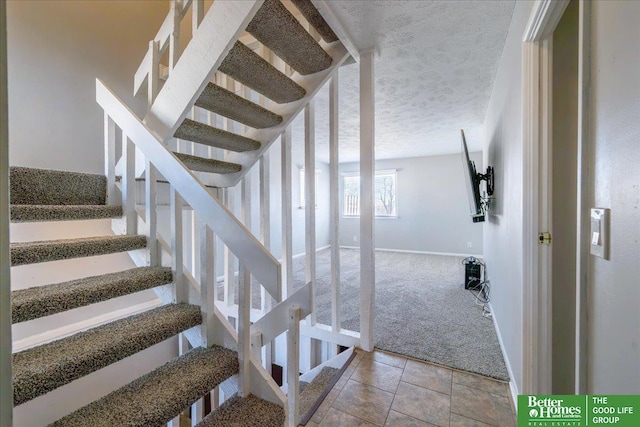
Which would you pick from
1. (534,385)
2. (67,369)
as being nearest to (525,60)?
(534,385)

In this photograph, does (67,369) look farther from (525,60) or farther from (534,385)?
(525,60)

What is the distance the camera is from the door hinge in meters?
1.24

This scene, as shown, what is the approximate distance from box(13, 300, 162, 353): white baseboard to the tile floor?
199 cm

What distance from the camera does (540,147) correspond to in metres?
1.26

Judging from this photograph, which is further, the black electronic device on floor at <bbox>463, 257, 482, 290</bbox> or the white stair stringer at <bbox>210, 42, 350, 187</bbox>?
the black electronic device on floor at <bbox>463, 257, 482, 290</bbox>

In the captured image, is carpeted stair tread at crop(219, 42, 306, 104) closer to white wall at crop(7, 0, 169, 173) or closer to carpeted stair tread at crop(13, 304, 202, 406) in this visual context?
carpeted stair tread at crop(13, 304, 202, 406)

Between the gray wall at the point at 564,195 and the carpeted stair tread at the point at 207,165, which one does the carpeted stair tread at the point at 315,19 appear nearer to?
the carpeted stair tread at the point at 207,165

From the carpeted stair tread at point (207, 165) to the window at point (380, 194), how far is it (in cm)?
477

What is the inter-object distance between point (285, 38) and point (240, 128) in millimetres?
1288

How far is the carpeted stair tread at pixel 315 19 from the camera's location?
1.60 m

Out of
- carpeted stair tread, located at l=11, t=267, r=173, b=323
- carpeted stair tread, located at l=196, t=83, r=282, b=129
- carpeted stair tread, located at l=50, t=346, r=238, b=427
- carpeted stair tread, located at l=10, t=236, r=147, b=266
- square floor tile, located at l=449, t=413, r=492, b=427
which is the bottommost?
square floor tile, located at l=449, t=413, r=492, b=427

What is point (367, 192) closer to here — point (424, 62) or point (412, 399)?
point (424, 62)

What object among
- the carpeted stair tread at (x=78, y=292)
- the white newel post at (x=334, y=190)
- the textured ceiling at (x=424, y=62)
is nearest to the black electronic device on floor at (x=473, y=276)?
the textured ceiling at (x=424, y=62)

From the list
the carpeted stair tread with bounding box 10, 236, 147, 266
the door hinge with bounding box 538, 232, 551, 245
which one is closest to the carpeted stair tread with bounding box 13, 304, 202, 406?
the carpeted stair tread with bounding box 10, 236, 147, 266
